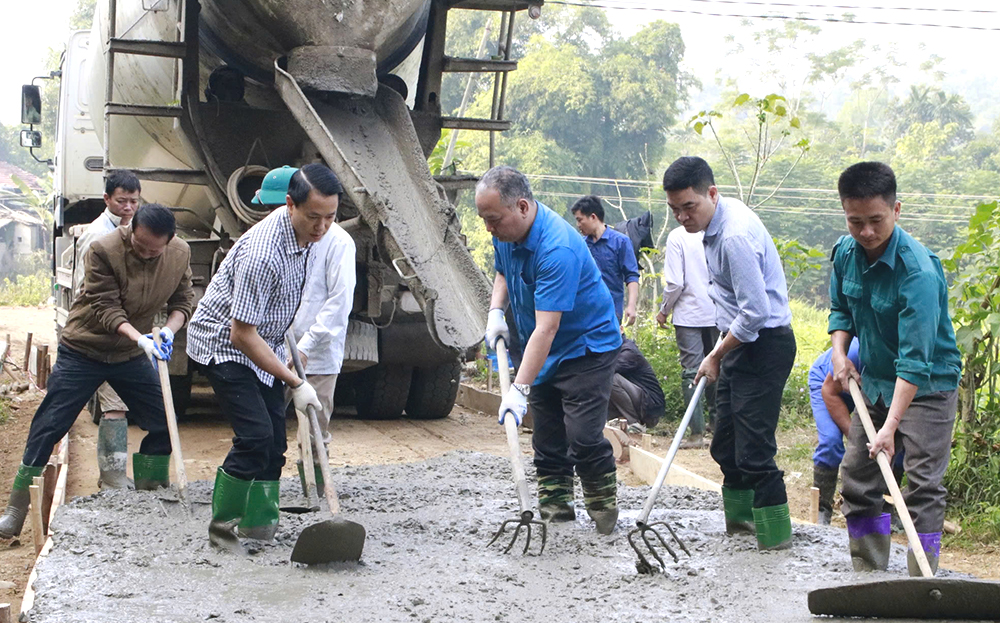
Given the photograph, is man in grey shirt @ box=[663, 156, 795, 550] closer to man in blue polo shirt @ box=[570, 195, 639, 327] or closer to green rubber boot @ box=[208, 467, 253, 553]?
green rubber boot @ box=[208, 467, 253, 553]

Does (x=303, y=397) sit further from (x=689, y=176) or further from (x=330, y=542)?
(x=689, y=176)

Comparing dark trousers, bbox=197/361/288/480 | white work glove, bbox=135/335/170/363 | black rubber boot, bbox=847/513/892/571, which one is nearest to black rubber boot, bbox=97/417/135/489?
white work glove, bbox=135/335/170/363

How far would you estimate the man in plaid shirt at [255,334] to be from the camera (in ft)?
14.0

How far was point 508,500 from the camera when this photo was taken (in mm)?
5730

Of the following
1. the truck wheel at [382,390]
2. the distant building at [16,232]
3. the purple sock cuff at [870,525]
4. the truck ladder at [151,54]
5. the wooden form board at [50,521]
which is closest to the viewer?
the wooden form board at [50,521]

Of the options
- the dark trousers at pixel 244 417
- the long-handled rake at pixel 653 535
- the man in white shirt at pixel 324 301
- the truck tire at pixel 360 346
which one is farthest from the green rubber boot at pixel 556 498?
the truck tire at pixel 360 346

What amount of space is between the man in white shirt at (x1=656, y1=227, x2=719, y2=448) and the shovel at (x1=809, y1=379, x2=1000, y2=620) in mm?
4277

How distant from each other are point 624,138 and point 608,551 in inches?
1050

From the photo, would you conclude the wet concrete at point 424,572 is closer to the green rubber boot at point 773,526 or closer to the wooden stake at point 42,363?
the green rubber boot at point 773,526

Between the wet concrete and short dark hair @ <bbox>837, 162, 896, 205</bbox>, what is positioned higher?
short dark hair @ <bbox>837, 162, 896, 205</bbox>

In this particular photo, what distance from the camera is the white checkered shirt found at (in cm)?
429

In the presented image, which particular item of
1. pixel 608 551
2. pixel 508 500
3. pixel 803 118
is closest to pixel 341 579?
pixel 608 551

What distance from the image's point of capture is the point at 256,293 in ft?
14.1

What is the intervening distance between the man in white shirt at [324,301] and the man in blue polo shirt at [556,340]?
0.85 metres
